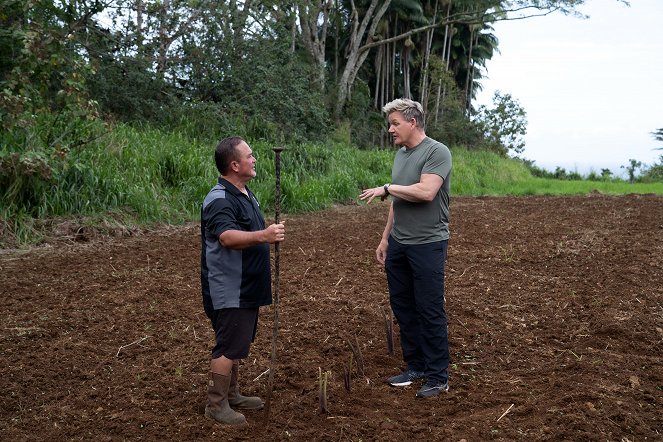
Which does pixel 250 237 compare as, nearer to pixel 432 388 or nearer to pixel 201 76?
pixel 432 388

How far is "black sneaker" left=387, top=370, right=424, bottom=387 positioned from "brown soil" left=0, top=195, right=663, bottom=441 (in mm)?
72

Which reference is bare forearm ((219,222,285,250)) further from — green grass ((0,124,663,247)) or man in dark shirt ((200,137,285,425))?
green grass ((0,124,663,247))

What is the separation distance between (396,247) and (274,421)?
129cm

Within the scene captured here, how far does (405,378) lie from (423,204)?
1.11 m

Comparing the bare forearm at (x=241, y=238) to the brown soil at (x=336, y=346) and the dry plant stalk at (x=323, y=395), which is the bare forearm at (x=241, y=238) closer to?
the dry plant stalk at (x=323, y=395)

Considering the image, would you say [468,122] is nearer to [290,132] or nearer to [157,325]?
[290,132]

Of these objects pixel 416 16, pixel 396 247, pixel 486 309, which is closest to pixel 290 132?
pixel 486 309

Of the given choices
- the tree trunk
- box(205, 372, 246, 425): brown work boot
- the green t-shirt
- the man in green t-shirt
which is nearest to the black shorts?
box(205, 372, 246, 425): brown work boot

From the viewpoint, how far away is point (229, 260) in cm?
359

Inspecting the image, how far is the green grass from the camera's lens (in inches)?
372

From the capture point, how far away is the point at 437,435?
143 inches

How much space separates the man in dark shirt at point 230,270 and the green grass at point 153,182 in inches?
237

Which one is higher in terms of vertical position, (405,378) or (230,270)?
(230,270)

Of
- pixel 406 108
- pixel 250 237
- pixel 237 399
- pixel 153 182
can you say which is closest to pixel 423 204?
pixel 406 108
